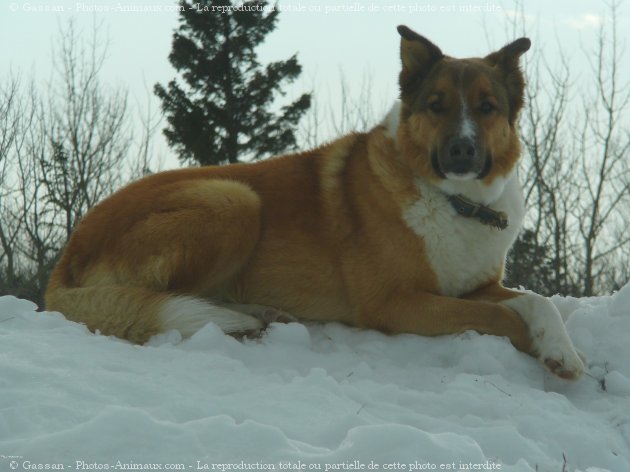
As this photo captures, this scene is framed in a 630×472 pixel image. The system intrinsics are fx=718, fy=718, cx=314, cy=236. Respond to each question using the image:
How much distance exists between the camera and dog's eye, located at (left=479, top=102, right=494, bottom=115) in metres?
4.38

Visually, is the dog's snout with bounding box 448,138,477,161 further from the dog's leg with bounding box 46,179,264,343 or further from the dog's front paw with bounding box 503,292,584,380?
the dog's leg with bounding box 46,179,264,343

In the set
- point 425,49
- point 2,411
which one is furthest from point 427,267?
point 2,411

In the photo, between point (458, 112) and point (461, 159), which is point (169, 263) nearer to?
point (461, 159)

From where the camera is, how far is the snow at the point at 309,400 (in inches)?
86.3

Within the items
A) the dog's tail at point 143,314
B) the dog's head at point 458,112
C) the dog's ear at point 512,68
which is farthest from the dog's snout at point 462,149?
the dog's tail at point 143,314

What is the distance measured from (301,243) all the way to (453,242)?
3.21ft

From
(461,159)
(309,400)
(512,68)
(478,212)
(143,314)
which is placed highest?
(512,68)

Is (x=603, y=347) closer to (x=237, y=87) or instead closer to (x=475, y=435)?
(x=475, y=435)

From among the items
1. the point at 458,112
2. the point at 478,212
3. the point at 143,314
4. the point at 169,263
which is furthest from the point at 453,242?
the point at 143,314

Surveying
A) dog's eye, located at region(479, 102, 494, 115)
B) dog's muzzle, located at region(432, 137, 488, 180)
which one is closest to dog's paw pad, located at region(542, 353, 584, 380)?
dog's muzzle, located at region(432, 137, 488, 180)

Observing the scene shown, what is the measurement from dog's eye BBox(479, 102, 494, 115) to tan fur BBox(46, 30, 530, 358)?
0.26 ft

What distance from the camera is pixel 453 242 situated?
4.38 metres

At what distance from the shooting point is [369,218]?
15.0 feet

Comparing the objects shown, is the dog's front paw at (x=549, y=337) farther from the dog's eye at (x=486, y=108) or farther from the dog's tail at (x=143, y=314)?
the dog's tail at (x=143, y=314)
